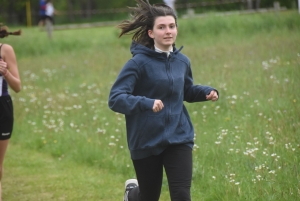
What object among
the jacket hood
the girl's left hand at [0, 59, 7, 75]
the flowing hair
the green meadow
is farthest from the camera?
the green meadow

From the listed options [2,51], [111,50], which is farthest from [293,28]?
[2,51]

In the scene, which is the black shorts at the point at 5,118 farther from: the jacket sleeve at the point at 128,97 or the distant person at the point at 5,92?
the jacket sleeve at the point at 128,97

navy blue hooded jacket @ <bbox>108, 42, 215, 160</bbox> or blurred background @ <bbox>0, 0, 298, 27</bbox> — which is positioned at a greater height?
navy blue hooded jacket @ <bbox>108, 42, 215, 160</bbox>

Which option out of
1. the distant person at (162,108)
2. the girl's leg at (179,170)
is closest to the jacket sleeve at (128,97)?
the distant person at (162,108)

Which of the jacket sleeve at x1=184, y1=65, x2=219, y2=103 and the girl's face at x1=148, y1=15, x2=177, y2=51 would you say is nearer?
the girl's face at x1=148, y1=15, x2=177, y2=51

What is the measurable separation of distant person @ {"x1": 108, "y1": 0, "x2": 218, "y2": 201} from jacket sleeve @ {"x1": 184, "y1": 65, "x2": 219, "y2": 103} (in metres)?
0.03

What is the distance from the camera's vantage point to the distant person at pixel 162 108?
17.3ft

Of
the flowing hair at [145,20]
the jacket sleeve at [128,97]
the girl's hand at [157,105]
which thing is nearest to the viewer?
the girl's hand at [157,105]

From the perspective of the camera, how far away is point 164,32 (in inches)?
212

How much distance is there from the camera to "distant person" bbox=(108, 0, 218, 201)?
5281 mm

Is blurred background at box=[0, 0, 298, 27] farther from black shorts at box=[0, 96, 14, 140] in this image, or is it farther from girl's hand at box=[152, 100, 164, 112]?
girl's hand at box=[152, 100, 164, 112]

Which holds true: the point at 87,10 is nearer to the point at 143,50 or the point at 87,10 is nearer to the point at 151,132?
the point at 143,50

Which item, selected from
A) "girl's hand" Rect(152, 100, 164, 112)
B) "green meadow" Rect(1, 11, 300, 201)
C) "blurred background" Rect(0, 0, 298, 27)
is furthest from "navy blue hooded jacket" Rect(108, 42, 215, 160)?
"blurred background" Rect(0, 0, 298, 27)

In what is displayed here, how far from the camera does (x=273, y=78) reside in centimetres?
1159
